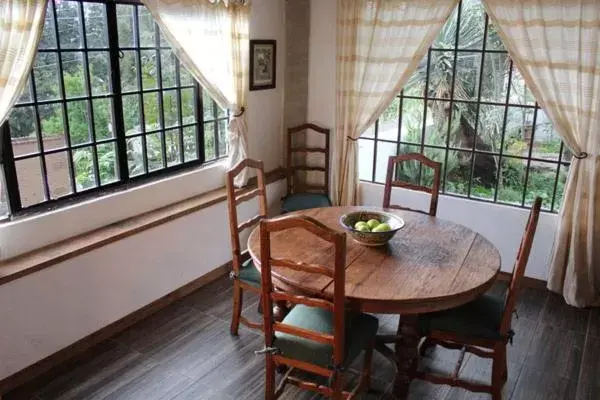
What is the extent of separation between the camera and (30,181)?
9.18ft

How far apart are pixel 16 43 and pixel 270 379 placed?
76.9 inches

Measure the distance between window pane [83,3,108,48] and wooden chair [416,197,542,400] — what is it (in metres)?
2.31

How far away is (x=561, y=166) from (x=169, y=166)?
2.71 m

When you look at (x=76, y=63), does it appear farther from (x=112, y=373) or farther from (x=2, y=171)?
(x=112, y=373)

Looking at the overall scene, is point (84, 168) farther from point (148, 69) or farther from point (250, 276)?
point (250, 276)

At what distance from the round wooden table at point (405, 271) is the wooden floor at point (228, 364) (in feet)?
1.78

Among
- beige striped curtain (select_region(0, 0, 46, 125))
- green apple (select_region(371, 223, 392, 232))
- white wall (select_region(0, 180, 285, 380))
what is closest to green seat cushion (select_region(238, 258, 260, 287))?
white wall (select_region(0, 180, 285, 380))

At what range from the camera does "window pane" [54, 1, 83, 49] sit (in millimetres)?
2781

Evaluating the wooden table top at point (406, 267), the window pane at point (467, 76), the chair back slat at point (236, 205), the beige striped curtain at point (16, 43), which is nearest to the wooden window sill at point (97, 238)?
the chair back slat at point (236, 205)

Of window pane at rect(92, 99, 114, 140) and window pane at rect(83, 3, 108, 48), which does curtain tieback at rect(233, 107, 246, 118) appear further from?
window pane at rect(83, 3, 108, 48)

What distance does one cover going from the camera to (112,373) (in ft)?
9.20

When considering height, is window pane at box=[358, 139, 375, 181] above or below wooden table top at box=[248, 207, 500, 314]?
above

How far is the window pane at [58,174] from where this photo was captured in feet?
9.48

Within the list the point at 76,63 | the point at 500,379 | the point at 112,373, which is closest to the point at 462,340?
the point at 500,379
